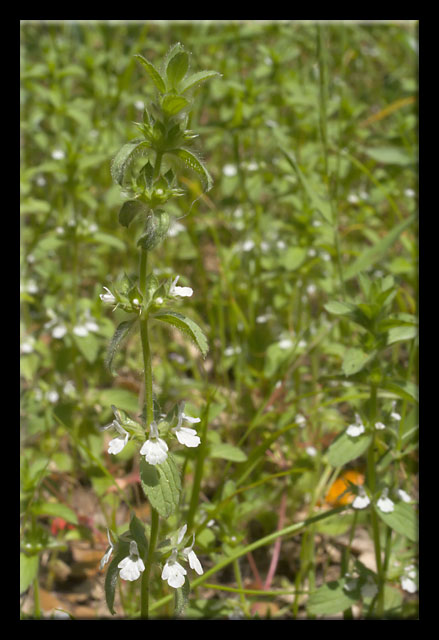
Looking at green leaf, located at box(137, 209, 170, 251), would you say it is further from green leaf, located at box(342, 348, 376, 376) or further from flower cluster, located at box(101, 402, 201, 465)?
green leaf, located at box(342, 348, 376, 376)

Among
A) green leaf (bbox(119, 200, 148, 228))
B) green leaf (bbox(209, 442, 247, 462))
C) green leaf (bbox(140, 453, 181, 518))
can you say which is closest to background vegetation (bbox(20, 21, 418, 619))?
green leaf (bbox(209, 442, 247, 462))

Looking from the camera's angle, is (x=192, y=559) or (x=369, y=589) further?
(x=369, y=589)

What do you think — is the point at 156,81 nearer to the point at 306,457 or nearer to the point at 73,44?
the point at 306,457

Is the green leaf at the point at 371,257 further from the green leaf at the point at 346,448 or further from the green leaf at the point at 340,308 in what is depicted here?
the green leaf at the point at 346,448

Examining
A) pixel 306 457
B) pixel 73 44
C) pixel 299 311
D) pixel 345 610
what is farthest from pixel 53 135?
pixel 345 610

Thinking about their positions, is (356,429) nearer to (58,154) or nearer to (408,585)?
(408,585)

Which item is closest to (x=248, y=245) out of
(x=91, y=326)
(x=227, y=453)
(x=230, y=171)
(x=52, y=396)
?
(x=230, y=171)
